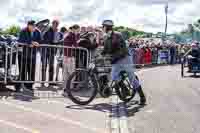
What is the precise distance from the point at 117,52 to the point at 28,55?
8.53 ft

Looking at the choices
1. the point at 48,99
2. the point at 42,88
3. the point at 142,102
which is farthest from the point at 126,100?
the point at 42,88

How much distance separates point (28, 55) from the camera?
12461mm

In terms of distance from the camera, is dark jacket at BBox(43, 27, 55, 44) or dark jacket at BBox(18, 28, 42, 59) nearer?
dark jacket at BBox(18, 28, 42, 59)

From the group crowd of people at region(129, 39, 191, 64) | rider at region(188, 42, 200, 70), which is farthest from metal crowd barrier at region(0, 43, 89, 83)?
crowd of people at region(129, 39, 191, 64)

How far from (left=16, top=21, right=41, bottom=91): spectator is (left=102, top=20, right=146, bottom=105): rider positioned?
2163mm

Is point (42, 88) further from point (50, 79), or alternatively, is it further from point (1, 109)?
point (1, 109)

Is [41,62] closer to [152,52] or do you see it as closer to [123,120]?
[123,120]

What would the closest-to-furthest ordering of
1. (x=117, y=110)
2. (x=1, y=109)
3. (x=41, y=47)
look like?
1. (x=1, y=109)
2. (x=117, y=110)
3. (x=41, y=47)

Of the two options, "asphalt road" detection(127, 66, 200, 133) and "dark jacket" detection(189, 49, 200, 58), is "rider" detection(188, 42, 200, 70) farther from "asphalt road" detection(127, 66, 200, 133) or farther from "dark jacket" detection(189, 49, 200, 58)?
"asphalt road" detection(127, 66, 200, 133)

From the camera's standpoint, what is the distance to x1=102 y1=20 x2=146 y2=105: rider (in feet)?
36.0

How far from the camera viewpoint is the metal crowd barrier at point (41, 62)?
1213cm

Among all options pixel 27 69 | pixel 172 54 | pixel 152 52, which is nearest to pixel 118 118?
pixel 27 69

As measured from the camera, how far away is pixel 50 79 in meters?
13.3

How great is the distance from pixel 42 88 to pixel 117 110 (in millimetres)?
3155
